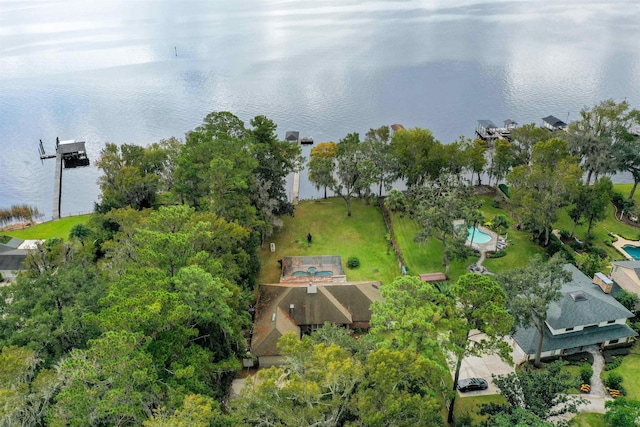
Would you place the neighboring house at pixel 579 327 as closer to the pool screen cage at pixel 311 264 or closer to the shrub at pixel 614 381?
the shrub at pixel 614 381

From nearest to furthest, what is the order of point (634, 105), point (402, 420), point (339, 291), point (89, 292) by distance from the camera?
point (402, 420)
point (89, 292)
point (339, 291)
point (634, 105)

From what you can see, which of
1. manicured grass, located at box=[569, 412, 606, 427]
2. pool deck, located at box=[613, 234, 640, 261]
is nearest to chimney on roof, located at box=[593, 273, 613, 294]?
manicured grass, located at box=[569, 412, 606, 427]

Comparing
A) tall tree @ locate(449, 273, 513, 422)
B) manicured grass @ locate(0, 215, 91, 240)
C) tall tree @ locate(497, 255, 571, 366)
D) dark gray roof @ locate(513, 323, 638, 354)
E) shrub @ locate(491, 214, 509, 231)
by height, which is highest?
tall tree @ locate(449, 273, 513, 422)

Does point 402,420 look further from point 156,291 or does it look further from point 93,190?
point 93,190

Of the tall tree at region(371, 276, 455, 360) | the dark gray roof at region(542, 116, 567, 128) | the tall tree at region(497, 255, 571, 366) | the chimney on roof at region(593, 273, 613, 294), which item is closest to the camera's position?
the tall tree at region(371, 276, 455, 360)

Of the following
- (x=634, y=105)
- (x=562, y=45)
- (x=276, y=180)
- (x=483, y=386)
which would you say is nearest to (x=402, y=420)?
(x=483, y=386)

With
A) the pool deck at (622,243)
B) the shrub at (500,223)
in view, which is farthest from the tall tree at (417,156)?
the pool deck at (622,243)

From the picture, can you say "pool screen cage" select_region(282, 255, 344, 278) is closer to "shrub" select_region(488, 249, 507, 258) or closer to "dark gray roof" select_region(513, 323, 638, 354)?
"shrub" select_region(488, 249, 507, 258)

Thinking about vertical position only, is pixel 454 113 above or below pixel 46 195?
above
